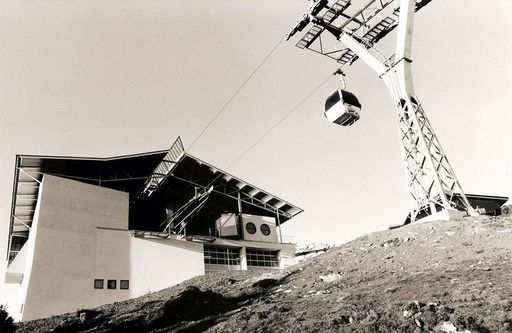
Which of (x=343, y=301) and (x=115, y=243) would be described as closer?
(x=343, y=301)

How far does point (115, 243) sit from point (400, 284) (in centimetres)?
2050

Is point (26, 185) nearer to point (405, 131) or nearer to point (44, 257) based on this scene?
point (44, 257)

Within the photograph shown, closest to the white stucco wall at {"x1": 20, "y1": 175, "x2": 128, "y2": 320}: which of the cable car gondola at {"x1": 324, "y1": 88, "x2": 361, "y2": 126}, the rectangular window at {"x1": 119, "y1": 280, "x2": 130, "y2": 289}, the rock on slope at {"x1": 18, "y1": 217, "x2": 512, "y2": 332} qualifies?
the rectangular window at {"x1": 119, "y1": 280, "x2": 130, "y2": 289}

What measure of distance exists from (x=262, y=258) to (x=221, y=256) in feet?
12.3

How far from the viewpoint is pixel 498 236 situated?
1181cm

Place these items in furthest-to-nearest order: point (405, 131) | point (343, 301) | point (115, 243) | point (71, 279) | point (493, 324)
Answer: point (115, 243), point (71, 279), point (405, 131), point (343, 301), point (493, 324)

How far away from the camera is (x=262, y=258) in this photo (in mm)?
32906

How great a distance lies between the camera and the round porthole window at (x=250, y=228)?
3308 centimetres

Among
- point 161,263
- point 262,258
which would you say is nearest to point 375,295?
point 161,263

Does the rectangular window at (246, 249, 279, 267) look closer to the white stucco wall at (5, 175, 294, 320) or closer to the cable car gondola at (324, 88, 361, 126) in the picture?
the white stucco wall at (5, 175, 294, 320)

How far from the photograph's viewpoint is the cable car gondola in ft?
50.4

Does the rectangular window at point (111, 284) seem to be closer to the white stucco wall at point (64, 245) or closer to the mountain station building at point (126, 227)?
the mountain station building at point (126, 227)

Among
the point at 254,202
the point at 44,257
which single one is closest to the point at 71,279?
the point at 44,257

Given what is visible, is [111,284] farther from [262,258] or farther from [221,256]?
[262,258]
